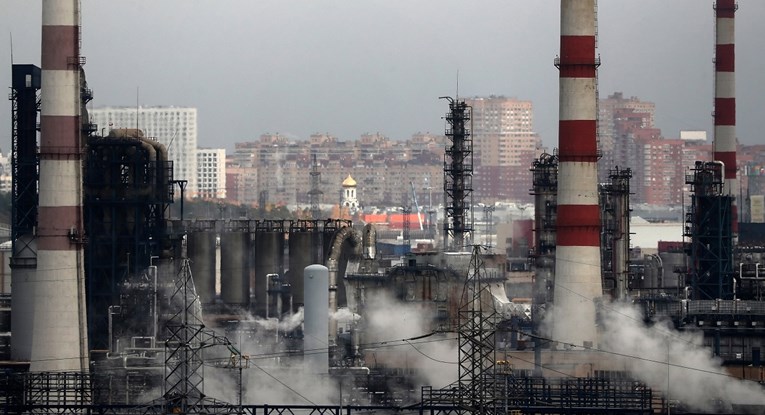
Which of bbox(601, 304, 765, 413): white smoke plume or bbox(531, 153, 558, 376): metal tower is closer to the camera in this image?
bbox(601, 304, 765, 413): white smoke plume

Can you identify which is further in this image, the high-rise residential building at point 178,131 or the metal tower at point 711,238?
the high-rise residential building at point 178,131

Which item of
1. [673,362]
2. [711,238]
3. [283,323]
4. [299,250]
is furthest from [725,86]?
[673,362]

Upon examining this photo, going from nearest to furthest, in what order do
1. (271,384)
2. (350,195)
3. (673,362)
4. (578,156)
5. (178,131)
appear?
(271,384)
(673,362)
(578,156)
(178,131)
(350,195)

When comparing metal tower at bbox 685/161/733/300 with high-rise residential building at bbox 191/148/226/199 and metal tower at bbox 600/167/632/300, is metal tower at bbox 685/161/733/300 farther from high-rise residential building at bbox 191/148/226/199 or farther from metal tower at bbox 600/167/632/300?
high-rise residential building at bbox 191/148/226/199

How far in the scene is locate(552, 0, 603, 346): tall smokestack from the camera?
3925 cm

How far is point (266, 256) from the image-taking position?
1993 inches

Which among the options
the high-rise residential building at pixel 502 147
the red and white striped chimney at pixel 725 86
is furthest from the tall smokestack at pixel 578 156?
the high-rise residential building at pixel 502 147

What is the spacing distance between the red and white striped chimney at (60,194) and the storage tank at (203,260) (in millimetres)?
11775

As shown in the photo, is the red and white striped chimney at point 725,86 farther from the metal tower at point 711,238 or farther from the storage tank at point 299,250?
the storage tank at point 299,250

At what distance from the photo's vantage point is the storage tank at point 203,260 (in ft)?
164

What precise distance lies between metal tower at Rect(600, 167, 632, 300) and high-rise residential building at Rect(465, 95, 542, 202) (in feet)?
338

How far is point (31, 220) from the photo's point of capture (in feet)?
131

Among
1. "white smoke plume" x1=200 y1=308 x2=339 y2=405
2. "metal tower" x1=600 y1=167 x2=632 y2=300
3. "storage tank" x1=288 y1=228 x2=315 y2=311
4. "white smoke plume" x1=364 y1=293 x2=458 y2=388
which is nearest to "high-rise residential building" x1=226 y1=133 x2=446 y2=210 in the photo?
"storage tank" x1=288 y1=228 x2=315 y2=311

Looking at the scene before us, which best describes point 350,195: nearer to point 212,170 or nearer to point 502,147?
point 212,170
